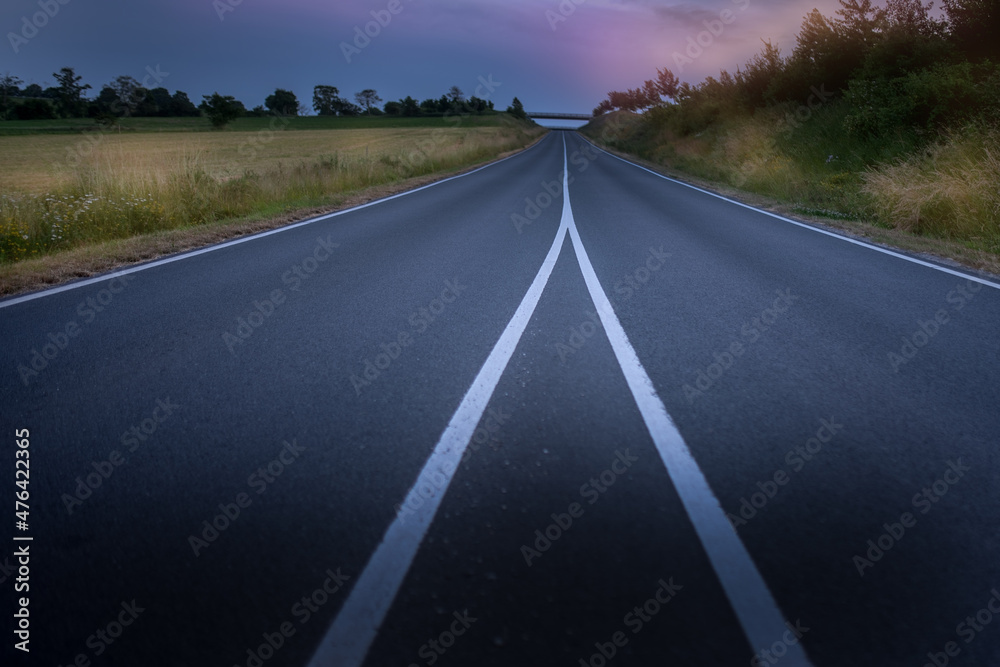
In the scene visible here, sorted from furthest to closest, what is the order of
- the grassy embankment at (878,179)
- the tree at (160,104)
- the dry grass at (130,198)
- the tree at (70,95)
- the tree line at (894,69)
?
the tree at (160,104)
the tree at (70,95)
the tree line at (894,69)
the grassy embankment at (878,179)
the dry grass at (130,198)

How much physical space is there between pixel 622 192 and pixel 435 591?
15351mm

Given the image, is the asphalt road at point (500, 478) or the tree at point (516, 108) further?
the tree at point (516, 108)


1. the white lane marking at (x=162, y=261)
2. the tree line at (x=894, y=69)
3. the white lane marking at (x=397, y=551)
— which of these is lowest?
the white lane marking at (x=397, y=551)

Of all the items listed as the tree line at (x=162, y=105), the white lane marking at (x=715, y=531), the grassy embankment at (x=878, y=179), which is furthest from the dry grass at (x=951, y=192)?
the tree line at (x=162, y=105)

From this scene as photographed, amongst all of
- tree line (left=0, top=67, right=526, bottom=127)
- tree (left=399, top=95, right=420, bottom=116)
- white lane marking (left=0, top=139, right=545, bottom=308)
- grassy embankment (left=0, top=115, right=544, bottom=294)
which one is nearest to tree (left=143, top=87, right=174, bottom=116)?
tree line (left=0, top=67, right=526, bottom=127)

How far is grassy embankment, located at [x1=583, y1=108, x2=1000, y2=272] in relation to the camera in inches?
374

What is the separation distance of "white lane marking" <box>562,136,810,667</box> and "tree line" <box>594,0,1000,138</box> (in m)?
15.1

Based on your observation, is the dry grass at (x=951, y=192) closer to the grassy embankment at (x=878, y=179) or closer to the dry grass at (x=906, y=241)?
the grassy embankment at (x=878, y=179)

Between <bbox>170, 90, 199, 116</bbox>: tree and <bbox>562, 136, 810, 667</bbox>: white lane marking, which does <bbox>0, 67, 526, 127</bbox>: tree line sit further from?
<bbox>562, 136, 810, 667</bbox>: white lane marking

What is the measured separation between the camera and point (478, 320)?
4.94m

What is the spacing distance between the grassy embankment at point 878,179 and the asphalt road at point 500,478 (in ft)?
16.9

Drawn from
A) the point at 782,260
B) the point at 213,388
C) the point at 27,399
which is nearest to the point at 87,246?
the point at 27,399

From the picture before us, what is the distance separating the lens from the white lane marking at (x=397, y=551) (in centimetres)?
177

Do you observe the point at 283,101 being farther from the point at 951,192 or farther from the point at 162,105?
the point at 951,192
